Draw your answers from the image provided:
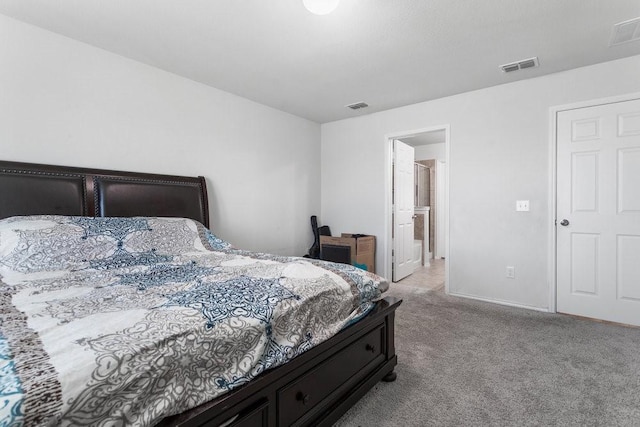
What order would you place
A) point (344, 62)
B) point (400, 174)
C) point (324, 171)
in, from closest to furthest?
point (344, 62), point (400, 174), point (324, 171)

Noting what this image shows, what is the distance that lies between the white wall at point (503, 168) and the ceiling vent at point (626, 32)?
1.39ft

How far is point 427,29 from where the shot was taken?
2.36 meters

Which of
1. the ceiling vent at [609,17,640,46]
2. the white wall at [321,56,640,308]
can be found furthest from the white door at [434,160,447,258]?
the ceiling vent at [609,17,640,46]

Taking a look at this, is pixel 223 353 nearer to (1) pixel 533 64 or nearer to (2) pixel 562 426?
(2) pixel 562 426

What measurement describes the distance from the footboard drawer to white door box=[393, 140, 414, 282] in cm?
264

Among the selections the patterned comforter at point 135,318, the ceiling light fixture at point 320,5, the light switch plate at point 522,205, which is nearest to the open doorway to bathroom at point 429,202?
the light switch plate at point 522,205

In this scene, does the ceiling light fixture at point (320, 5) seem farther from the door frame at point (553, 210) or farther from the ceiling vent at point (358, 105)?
the door frame at point (553, 210)

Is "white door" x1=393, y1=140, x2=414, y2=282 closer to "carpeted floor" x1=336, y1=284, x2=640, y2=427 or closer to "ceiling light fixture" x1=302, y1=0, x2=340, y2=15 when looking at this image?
"carpeted floor" x1=336, y1=284, x2=640, y2=427

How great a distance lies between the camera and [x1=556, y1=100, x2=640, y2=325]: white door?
9.20ft

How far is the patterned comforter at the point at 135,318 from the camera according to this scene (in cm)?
76

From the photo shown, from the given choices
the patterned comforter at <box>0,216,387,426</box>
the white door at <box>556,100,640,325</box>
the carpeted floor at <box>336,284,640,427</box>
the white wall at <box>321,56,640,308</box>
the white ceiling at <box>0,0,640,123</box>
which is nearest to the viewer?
the patterned comforter at <box>0,216,387,426</box>

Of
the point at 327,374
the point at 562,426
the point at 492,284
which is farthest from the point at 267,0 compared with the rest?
the point at 492,284

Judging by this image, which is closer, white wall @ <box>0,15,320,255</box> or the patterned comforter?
the patterned comforter

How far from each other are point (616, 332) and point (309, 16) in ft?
11.4
